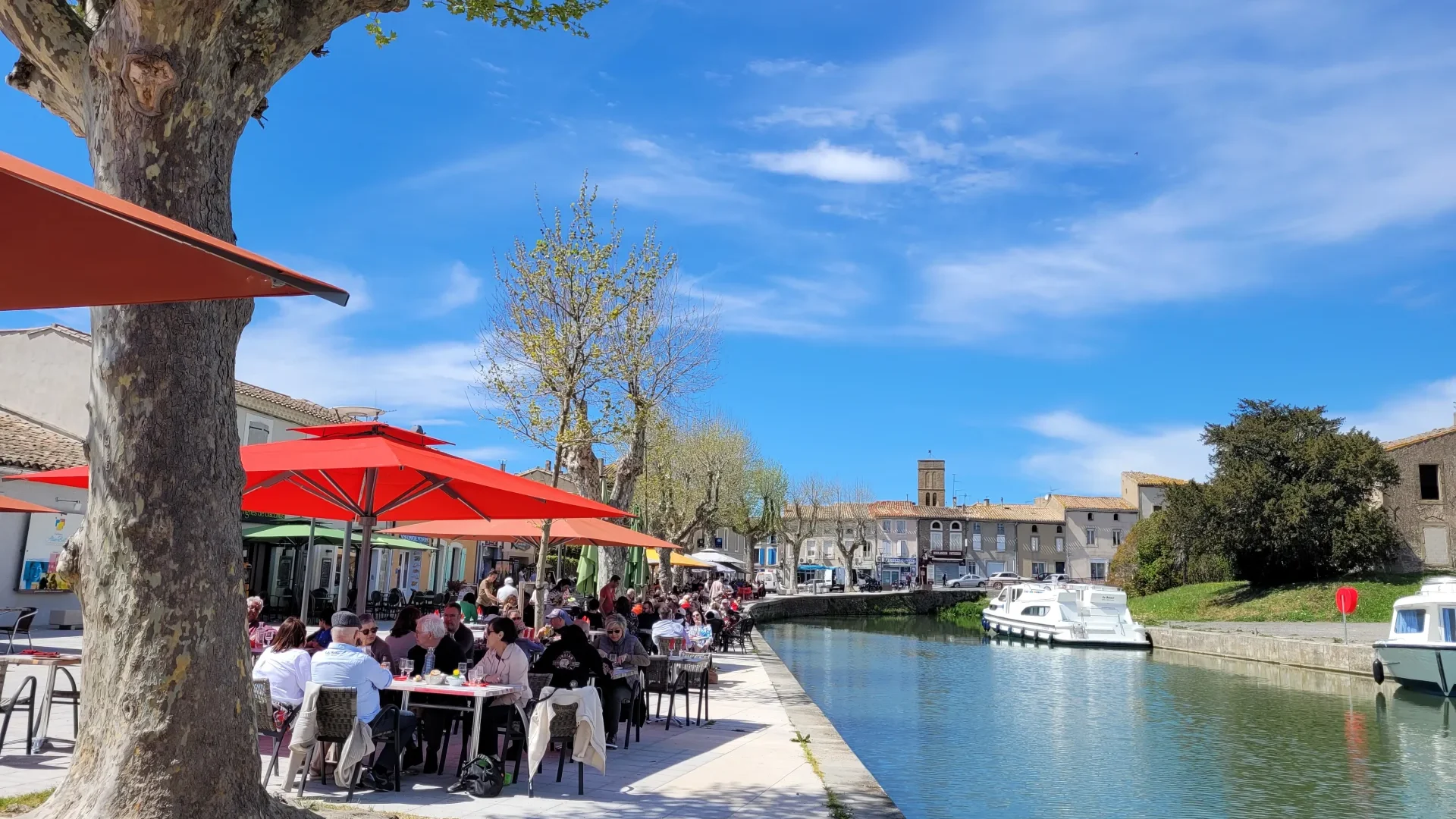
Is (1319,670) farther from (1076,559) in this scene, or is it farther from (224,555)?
(1076,559)

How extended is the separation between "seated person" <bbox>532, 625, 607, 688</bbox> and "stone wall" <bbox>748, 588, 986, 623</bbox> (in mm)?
33460

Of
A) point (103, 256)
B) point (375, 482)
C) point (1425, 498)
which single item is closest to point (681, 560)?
point (375, 482)

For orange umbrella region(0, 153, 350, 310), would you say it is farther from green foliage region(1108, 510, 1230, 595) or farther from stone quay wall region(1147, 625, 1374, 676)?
green foliage region(1108, 510, 1230, 595)

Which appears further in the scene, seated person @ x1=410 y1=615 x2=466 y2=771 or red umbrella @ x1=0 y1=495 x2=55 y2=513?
red umbrella @ x1=0 y1=495 x2=55 y2=513

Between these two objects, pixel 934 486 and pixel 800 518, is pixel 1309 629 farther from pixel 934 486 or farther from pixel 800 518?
pixel 934 486

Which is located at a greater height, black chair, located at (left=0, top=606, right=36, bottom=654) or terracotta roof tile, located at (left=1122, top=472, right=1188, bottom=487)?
terracotta roof tile, located at (left=1122, top=472, right=1188, bottom=487)

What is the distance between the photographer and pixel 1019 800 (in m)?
10.9

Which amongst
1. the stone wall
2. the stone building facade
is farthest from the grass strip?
the stone building facade

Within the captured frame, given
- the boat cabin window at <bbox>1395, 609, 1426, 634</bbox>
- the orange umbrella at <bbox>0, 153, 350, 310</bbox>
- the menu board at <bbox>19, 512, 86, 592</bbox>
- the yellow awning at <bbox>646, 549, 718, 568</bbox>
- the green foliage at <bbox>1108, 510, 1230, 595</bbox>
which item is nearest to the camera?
the orange umbrella at <bbox>0, 153, 350, 310</bbox>

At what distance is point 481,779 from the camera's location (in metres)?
6.78

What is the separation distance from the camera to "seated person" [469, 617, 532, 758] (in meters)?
7.46

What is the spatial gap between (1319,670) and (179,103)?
94.5ft

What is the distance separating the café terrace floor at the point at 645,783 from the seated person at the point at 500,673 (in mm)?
434

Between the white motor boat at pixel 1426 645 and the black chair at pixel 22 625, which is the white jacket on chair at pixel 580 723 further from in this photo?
the white motor boat at pixel 1426 645
